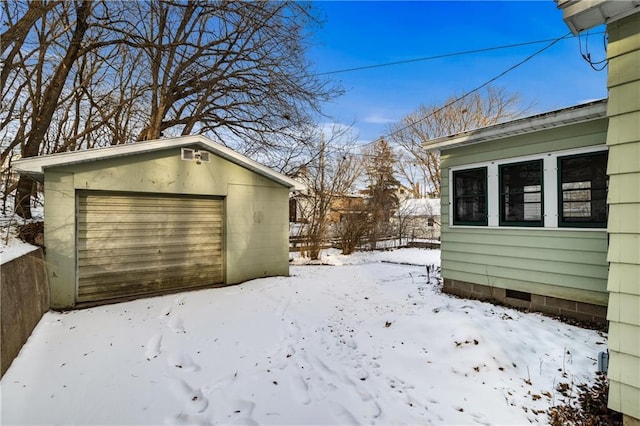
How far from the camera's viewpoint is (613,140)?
228 cm

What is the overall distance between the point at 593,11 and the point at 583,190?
3.14m

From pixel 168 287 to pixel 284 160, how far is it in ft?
25.7

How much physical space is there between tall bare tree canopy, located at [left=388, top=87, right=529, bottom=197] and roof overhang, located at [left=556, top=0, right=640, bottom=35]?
16785 mm

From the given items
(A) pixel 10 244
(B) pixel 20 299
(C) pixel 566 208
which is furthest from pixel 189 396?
(C) pixel 566 208

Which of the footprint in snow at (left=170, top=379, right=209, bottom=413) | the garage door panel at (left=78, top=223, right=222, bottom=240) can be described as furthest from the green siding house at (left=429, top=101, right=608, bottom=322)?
the garage door panel at (left=78, top=223, right=222, bottom=240)

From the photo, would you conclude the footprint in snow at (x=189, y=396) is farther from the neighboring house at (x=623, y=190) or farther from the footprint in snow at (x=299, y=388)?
the neighboring house at (x=623, y=190)

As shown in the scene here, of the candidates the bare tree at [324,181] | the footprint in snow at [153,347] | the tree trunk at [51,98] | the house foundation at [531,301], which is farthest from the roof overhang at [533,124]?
the tree trunk at [51,98]

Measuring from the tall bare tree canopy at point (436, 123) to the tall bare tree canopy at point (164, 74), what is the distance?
36.6ft

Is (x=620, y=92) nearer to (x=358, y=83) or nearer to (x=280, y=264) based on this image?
(x=280, y=264)

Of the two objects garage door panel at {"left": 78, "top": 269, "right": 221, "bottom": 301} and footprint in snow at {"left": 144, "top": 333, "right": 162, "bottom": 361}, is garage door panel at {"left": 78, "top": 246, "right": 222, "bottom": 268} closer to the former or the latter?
garage door panel at {"left": 78, "top": 269, "right": 221, "bottom": 301}

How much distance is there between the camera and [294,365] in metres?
3.30

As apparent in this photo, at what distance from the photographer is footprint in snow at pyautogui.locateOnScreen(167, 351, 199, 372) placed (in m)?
3.21

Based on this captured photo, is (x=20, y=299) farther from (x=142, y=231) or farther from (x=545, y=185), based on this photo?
(x=545, y=185)

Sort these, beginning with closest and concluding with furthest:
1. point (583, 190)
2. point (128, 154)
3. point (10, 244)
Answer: point (10, 244) → point (583, 190) → point (128, 154)
